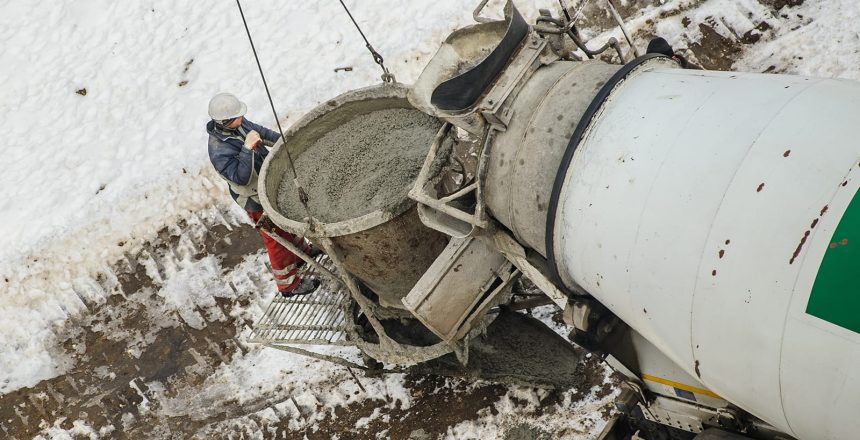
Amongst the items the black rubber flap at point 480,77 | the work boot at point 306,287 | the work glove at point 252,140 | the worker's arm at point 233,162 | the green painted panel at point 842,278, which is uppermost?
the black rubber flap at point 480,77

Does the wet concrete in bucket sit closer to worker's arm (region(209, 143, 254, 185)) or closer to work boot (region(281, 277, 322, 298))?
worker's arm (region(209, 143, 254, 185))

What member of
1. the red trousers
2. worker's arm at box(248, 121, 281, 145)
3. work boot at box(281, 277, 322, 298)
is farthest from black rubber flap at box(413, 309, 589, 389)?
worker's arm at box(248, 121, 281, 145)

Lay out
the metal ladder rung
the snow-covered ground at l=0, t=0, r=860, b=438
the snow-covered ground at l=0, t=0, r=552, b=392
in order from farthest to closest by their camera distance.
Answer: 1. the snow-covered ground at l=0, t=0, r=552, b=392
2. the snow-covered ground at l=0, t=0, r=860, b=438
3. the metal ladder rung

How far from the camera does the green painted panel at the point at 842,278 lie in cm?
239

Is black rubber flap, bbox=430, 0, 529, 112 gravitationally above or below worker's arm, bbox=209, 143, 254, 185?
above

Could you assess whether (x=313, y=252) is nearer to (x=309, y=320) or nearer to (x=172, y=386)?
(x=309, y=320)

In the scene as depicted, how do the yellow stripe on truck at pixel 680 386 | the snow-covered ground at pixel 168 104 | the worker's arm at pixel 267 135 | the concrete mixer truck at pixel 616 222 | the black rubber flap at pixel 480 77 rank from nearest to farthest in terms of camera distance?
the concrete mixer truck at pixel 616 222 → the yellow stripe on truck at pixel 680 386 → the black rubber flap at pixel 480 77 → the worker's arm at pixel 267 135 → the snow-covered ground at pixel 168 104

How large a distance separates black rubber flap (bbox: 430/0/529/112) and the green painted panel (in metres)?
1.92

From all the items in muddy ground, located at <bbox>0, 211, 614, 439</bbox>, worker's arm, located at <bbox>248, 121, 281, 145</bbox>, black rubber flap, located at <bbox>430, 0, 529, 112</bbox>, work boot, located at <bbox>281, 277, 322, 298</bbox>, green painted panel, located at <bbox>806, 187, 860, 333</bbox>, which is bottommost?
muddy ground, located at <bbox>0, 211, 614, 439</bbox>

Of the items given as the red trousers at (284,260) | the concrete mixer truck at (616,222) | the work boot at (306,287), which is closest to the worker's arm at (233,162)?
the concrete mixer truck at (616,222)

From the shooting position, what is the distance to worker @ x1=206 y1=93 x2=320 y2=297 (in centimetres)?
553

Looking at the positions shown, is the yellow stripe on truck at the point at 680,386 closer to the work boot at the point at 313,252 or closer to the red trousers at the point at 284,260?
the work boot at the point at 313,252

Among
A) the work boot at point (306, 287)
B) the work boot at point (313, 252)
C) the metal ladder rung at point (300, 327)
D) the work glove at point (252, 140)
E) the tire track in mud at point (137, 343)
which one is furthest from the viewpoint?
the tire track in mud at point (137, 343)

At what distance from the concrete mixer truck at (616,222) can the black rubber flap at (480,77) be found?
12mm
